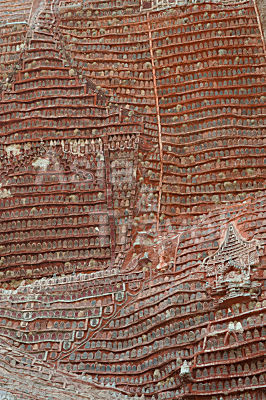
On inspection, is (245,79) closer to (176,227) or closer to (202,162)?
(202,162)

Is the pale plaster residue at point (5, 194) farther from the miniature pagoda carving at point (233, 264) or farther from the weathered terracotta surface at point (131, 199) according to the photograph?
the miniature pagoda carving at point (233, 264)

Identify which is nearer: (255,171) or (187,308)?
(187,308)

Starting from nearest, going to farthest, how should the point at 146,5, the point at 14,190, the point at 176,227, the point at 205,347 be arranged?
the point at 205,347, the point at 176,227, the point at 14,190, the point at 146,5

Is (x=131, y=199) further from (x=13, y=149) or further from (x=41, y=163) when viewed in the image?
(x=13, y=149)

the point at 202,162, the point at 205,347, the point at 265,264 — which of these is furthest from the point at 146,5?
the point at 205,347

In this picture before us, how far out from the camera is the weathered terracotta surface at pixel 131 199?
13.1m

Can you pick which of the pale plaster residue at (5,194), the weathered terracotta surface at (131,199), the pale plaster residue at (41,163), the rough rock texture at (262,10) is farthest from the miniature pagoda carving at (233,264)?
the rough rock texture at (262,10)

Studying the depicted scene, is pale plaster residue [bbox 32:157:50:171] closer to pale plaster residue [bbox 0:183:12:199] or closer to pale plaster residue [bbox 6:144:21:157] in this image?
pale plaster residue [bbox 6:144:21:157]

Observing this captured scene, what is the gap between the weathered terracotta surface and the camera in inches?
515

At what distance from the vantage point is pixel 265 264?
42.5ft

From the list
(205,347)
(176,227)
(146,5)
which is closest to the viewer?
(205,347)

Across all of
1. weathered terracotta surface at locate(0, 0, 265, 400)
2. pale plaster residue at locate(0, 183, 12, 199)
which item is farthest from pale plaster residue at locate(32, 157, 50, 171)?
pale plaster residue at locate(0, 183, 12, 199)

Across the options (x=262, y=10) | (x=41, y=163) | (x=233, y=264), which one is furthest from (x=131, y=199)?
(x=262, y=10)

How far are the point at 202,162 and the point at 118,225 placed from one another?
222 cm
